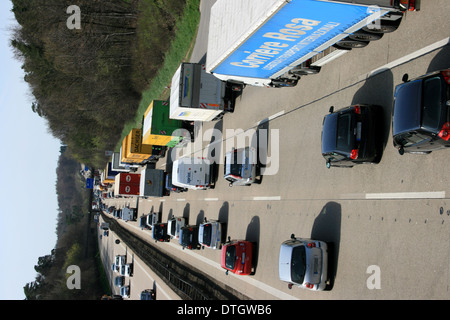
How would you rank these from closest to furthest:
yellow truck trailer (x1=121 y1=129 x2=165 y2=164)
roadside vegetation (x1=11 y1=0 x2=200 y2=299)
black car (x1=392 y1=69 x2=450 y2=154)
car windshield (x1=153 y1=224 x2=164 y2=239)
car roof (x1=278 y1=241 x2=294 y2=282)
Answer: black car (x1=392 y1=69 x2=450 y2=154)
car roof (x1=278 y1=241 x2=294 y2=282)
car windshield (x1=153 y1=224 x2=164 y2=239)
roadside vegetation (x1=11 y1=0 x2=200 y2=299)
yellow truck trailer (x1=121 y1=129 x2=165 y2=164)

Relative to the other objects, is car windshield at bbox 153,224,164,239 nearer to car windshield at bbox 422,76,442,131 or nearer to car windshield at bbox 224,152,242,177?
car windshield at bbox 224,152,242,177

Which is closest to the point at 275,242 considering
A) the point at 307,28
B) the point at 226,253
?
the point at 226,253

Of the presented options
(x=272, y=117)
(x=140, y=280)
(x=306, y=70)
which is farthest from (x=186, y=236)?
(x=140, y=280)

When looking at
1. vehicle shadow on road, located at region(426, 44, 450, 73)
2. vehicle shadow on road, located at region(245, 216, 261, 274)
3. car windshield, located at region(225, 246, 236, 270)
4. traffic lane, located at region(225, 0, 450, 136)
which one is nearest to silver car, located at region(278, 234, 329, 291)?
car windshield, located at region(225, 246, 236, 270)

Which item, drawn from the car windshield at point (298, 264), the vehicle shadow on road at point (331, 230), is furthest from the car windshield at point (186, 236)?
the car windshield at point (298, 264)

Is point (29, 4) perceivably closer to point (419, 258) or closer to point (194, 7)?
point (194, 7)

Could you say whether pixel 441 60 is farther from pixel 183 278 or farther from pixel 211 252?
pixel 183 278

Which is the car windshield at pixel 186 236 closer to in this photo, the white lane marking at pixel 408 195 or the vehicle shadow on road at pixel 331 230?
the vehicle shadow on road at pixel 331 230
